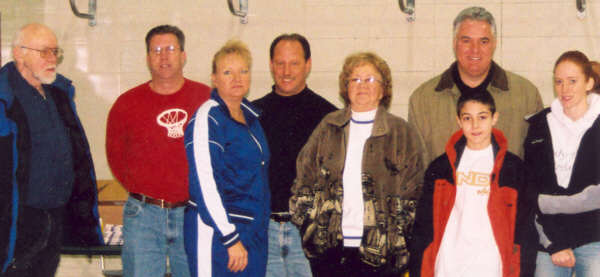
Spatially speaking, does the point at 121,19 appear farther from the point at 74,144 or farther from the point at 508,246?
the point at 508,246

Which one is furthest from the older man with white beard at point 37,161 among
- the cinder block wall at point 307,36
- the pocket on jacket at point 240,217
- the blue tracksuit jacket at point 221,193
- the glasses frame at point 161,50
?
the cinder block wall at point 307,36

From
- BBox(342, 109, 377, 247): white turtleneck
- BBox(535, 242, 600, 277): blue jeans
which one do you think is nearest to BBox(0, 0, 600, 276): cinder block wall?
BBox(342, 109, 377, 247): white turtleneck

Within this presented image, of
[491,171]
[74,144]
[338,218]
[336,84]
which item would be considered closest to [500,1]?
[336,84]

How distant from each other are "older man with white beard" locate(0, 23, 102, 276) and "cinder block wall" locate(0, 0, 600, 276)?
3.69ft

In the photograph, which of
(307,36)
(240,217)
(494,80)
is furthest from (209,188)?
(307,36)

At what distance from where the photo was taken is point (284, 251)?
2.84 m

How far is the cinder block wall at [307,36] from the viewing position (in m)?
3.75

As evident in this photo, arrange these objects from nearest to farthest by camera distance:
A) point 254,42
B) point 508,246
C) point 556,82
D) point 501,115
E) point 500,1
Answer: point 508,246 < point 556,82 < point 501,115 < point 500,1 < point 254,42

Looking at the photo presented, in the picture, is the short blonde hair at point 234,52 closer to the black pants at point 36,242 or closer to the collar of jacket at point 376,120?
the collar of jacket at point 376,120

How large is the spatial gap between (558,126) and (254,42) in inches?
85.4

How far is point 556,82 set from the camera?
2.56 meters

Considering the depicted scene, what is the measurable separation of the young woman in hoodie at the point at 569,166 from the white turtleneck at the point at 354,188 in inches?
28.5

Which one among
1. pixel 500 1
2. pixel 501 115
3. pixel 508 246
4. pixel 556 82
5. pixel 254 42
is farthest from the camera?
pixel 254 42

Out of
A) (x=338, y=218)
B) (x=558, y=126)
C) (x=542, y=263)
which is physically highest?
(x=558, y=126)
